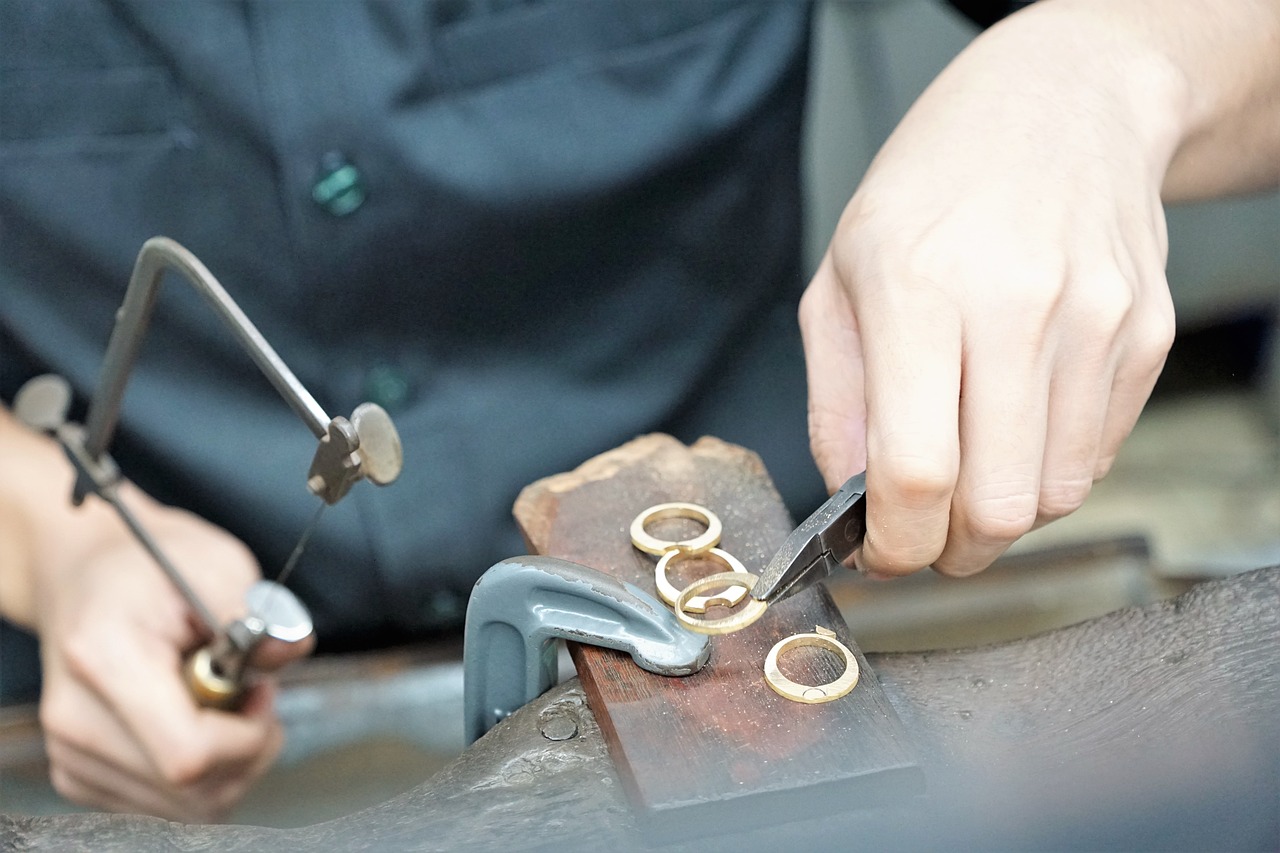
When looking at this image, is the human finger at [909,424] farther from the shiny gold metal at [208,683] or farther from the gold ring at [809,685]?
the shiny gold metal at [208,683]

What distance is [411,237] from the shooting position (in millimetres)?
1142

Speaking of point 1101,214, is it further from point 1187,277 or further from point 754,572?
point 1187,277

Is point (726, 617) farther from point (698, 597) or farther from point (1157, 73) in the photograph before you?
point (1157, 73)

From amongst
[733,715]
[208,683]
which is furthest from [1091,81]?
[208,683]

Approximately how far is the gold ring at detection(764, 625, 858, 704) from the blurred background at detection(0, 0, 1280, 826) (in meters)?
0.69

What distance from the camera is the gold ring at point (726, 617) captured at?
642mm

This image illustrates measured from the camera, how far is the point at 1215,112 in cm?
94

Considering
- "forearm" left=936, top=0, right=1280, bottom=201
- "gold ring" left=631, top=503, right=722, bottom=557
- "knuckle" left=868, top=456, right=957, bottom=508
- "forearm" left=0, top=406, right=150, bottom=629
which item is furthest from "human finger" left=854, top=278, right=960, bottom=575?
"forearm" left=0, top=406, right=150, bottom=629

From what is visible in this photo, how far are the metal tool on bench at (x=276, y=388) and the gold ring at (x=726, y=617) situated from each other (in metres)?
0.19

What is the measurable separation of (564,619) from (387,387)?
57cm

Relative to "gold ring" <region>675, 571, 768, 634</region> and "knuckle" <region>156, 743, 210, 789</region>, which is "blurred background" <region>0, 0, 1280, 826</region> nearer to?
"knuckle" <region>156, 743, 210, 789</region>

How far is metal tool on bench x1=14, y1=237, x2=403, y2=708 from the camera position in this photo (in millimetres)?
687

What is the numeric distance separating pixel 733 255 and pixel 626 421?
0.23m

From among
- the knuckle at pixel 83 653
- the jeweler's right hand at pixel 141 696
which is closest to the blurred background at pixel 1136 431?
the jeweler's right hand at pixel 141 696
